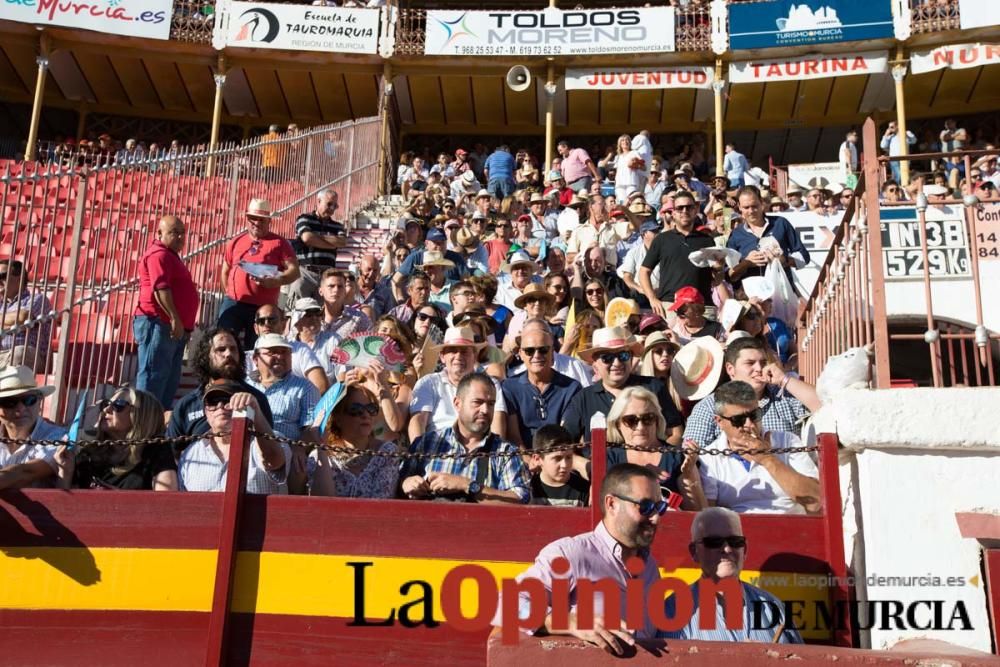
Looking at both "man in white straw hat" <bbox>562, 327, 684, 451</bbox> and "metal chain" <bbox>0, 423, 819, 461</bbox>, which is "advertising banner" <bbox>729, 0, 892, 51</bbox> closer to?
"man in white straw hat" <bbox>562, 327, 684, 451</bbox>

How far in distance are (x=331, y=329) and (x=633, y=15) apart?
12566mm

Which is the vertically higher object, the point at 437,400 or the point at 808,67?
the point at 808,67

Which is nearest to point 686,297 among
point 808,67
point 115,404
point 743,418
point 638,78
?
point 743,418

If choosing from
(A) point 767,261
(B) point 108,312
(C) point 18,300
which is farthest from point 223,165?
(A) point 767,261

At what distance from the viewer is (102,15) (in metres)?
16.7

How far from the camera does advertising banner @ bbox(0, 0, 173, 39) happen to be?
16297mm

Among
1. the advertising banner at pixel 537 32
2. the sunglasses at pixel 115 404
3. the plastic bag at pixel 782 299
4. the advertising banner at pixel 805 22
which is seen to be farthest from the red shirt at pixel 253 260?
the advertising banner at pixel 805 22

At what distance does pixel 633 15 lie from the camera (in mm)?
17250

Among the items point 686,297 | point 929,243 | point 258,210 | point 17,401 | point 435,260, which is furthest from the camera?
point 435,260

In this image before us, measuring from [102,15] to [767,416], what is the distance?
16.2 m

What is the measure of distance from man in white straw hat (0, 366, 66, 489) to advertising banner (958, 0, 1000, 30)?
55.1 feet

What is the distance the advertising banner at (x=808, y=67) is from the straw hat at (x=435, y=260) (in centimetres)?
1121

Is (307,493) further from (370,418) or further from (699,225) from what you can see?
(699,225)

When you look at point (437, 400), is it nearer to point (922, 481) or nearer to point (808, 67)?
point (922, 481)
